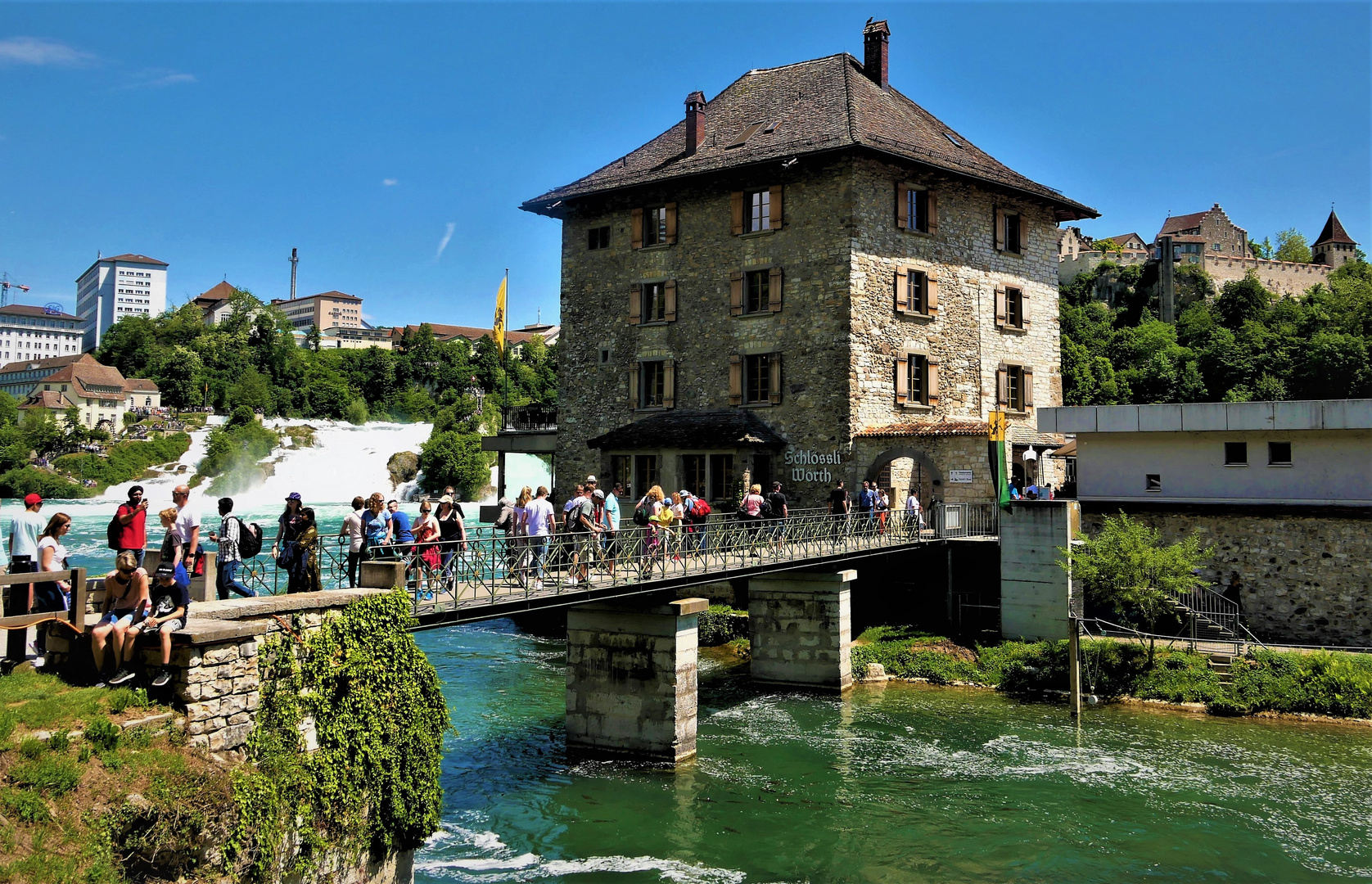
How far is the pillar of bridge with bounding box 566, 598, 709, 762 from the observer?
54.0ft

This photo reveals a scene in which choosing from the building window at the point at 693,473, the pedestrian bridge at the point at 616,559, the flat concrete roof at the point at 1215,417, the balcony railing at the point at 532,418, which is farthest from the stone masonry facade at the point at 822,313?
the pedestrian bridge at the point at 616,559

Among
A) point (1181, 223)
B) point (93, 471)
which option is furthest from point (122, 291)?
point (1181, 223)

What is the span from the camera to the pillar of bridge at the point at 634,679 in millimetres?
16469

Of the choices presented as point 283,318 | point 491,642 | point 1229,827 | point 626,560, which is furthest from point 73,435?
point 1229,827

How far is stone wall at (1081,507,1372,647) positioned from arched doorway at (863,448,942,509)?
6.27 metres

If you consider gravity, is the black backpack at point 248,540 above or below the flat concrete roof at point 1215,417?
below

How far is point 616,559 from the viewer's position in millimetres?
15891

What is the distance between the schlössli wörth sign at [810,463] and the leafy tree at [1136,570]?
705 centimetres

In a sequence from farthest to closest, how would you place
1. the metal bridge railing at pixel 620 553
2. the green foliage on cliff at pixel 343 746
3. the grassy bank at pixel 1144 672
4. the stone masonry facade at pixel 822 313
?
the stone masonry facade at pixel 822 313, the grassy bank at pixel 1144 672, the metal bridge railing at pixel 620 553, the green foliage on cliff at pixel 343 746

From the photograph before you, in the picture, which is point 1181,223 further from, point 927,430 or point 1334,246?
point 927,430

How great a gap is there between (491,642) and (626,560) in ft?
43.8

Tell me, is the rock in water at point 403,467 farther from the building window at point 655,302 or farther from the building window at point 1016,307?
the building window at point 1016,307

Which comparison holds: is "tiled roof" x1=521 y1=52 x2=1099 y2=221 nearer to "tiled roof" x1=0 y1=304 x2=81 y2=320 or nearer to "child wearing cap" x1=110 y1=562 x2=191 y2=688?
"child wearing cap" x1=110 y1=562 x2=191 y2=688

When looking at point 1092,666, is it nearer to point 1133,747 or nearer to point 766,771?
point 1133,747
